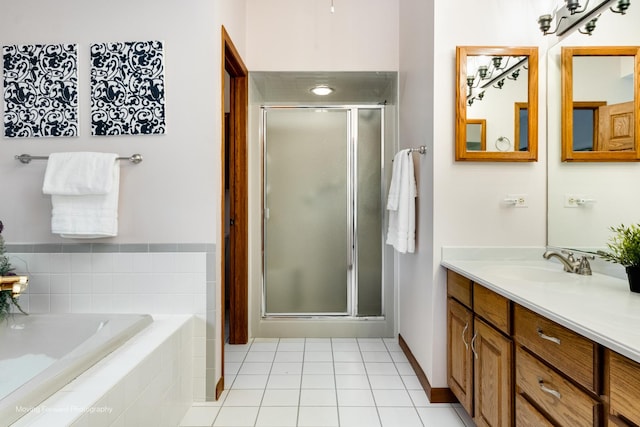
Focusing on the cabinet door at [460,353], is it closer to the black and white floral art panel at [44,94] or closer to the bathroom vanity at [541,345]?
the bathroom vanity at [541,345]

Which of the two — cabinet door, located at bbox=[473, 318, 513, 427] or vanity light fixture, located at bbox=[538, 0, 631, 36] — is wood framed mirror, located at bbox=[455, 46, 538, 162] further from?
cabinet door, located at bbox=[473, 318, 513, 427]

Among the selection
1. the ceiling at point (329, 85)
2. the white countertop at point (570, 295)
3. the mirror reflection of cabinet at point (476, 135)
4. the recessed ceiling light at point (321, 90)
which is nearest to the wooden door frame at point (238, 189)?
the ceiling at point (329, 85)

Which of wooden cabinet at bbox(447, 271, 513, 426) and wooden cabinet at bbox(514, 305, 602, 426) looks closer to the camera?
wooden cabinet at bbox(514, 305, 602, 426)

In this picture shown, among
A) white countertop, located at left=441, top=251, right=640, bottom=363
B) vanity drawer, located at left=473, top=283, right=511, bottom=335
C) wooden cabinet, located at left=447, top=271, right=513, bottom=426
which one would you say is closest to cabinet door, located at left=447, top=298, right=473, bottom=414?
wooden cabinet, located at left=447, top=271, right=513, bottom=426

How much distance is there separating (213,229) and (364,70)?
178cm

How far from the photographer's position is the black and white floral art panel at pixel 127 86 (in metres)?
2.05

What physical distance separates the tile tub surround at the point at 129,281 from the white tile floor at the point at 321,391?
27 centimetres

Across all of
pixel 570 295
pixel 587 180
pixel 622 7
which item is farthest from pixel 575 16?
pixel 570 295

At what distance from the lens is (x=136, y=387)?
143 cm

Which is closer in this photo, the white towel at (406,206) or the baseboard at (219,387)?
the baseboard at (219,387)

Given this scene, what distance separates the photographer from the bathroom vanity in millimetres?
940

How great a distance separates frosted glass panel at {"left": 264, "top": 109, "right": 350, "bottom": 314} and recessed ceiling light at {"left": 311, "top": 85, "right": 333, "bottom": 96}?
186mm

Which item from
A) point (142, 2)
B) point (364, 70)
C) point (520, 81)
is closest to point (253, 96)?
point (364, 70)

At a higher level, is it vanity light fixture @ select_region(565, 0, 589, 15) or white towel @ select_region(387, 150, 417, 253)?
vanity light fixture @ select_region(565, 0, 589, 15)
